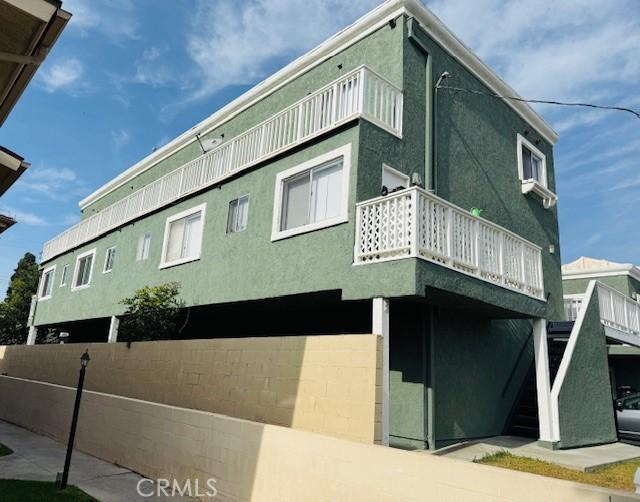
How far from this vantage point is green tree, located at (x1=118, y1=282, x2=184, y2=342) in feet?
42.7

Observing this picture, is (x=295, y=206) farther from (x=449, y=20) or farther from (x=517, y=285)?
(x=449, y=20)

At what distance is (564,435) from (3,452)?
12375 millimetres

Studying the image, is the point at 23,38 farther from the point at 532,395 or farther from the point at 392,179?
the point at 532,395

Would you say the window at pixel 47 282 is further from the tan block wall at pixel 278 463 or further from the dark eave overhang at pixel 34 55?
the dark eave overhang at pixel 34 55

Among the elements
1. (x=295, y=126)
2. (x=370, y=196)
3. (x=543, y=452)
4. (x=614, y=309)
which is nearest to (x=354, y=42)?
(x=295, y=126)

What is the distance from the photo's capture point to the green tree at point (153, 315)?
13.0 metres

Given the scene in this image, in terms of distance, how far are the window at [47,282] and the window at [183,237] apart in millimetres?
11928

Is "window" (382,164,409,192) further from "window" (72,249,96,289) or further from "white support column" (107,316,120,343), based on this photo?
"window" (72,249,96,289)

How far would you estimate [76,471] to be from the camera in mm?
9203

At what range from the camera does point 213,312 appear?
547 inches

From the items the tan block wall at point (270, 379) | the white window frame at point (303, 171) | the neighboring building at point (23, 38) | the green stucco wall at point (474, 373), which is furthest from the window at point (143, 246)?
the green stucco wall at point (474, 373)

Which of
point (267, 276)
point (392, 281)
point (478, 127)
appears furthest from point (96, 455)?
point (478, 127)

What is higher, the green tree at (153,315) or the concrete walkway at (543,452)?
the green tree at (153,315)

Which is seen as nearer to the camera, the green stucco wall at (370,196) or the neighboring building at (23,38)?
Result: the neighboring building at (23,38)
